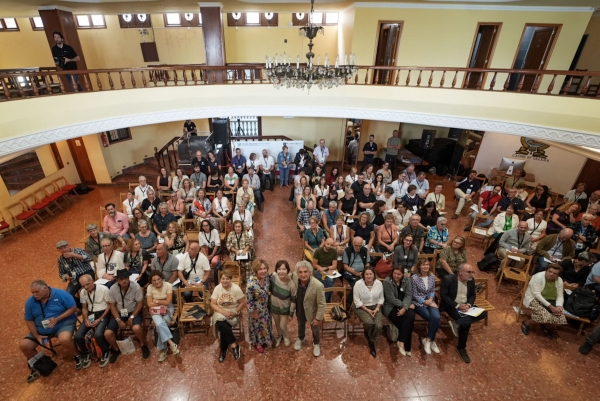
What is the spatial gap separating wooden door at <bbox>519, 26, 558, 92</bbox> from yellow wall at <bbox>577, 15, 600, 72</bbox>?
2.24 m

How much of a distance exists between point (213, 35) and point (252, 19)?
386 cm

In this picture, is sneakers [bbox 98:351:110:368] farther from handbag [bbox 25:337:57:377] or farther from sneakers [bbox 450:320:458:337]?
sneakers [bbox 450:320:458:337]

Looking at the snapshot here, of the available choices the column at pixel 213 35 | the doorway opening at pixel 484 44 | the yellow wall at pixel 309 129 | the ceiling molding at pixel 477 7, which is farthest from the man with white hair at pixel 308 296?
the yellow wall at pixel 309 129

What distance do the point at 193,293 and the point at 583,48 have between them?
1307 cm

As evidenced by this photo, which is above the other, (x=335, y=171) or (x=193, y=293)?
(x=335, y=171)

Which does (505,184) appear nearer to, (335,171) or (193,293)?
(335,171)

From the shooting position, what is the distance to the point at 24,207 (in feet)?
24.8

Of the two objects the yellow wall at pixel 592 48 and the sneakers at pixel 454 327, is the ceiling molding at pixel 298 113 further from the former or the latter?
the yellow wall at pixel 592 48

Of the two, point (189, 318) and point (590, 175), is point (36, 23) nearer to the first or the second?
point (189, 318)

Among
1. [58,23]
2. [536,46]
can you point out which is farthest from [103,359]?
[536,46]

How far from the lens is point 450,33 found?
8281 mm

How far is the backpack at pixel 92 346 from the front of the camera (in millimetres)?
3955

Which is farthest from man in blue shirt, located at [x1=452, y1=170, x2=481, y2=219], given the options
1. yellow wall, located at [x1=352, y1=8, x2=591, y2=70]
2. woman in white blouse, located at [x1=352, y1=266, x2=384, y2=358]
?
woman in white blouse, located at [x1=352, y1=266, x2=384, y2=358]

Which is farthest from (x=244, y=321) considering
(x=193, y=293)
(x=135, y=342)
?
(x=135, y=342)
